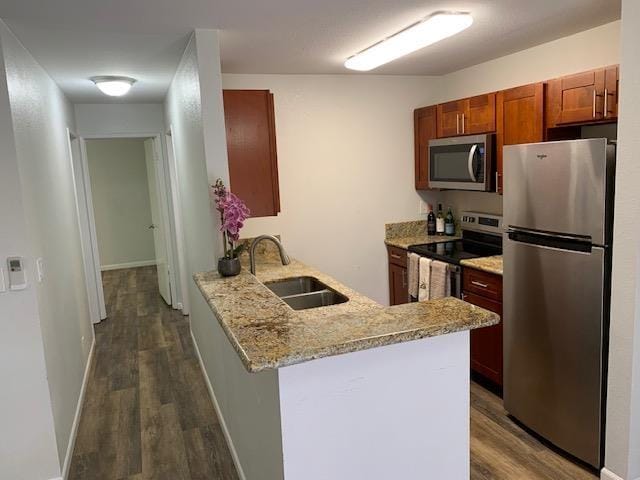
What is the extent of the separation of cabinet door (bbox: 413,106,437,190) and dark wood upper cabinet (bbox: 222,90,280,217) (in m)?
1.61

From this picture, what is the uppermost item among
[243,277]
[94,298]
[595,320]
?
[243,277]

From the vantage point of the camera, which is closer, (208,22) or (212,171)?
(208,22)

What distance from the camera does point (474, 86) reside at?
153 inches

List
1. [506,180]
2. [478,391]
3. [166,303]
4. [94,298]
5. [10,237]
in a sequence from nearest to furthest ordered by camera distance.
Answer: [10,237], [506,180], [478,391], [94,298], [166,303]

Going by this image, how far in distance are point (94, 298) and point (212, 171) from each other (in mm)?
3601

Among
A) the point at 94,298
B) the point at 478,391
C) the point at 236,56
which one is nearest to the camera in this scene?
the point at 236,56

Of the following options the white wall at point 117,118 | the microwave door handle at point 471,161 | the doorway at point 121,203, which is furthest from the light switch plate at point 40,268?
the doorway at point 121,203

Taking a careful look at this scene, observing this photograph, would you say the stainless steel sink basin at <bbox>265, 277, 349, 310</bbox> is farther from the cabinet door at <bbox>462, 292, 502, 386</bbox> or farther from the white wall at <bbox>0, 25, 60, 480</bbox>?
the white wall at <bbox>0, 25, 60, 480</bbox>

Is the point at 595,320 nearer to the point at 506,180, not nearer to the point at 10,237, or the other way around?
the point at 506,180

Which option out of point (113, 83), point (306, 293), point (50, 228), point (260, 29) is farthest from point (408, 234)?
point (50, 228)

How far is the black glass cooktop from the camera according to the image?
3.51 m

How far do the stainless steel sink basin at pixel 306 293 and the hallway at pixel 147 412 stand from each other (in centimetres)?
99

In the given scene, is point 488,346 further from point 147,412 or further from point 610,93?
point 147,412

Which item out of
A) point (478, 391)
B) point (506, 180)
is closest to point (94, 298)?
point (478, 391)
